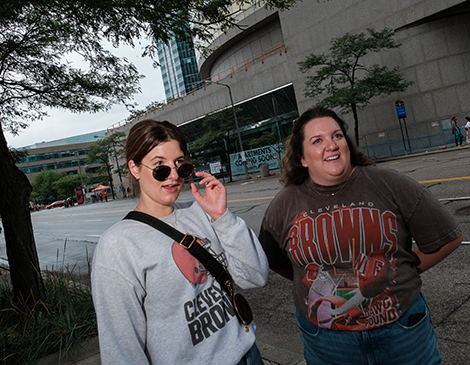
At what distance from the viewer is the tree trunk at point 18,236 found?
4625mm

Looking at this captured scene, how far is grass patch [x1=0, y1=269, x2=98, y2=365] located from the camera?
150 inches

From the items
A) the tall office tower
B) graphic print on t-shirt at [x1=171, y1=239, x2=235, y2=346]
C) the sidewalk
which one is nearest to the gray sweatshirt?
graphic print on t-shirt at [x1=171, y1=239, x2=235, y2=346]

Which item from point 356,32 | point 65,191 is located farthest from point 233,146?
point 65,191

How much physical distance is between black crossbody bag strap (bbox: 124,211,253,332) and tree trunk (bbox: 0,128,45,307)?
3.61 m

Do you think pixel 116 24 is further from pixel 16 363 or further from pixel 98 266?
pixel 98 266

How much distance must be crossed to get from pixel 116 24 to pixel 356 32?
26477 millimetres

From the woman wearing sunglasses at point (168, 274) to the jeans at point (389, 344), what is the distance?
0.41 metres

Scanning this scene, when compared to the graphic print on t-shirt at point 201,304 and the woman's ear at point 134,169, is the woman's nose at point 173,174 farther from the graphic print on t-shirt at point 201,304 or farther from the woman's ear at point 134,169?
the graphic print on t-shirt at point 201,304

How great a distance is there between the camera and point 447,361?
2.77m

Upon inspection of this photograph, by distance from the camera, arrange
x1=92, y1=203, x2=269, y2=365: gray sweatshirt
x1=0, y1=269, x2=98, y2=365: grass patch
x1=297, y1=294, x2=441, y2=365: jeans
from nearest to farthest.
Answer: x1=92, y1=203, x2=269, y2=365: gray sweatshirt
x1=297, y1=294, x2=441, y2=365: jeans
x1=0, y1=269, x2=98, y2=365: grass patch

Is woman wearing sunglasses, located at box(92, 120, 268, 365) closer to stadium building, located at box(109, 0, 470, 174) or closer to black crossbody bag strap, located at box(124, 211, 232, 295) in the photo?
black crossbody bag strap, located at box(124, 211, 232, 295)

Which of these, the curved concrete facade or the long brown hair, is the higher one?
the curved concrete facade

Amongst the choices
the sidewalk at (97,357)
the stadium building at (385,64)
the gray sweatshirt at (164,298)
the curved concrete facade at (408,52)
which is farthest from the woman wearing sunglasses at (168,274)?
the curved concrete facade at (408,52)

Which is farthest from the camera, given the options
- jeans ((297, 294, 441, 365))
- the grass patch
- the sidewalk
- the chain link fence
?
the chain link fence
